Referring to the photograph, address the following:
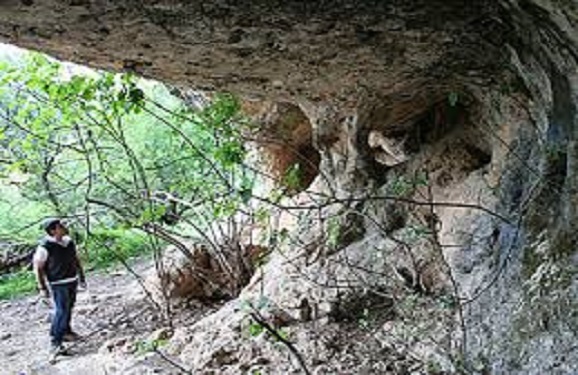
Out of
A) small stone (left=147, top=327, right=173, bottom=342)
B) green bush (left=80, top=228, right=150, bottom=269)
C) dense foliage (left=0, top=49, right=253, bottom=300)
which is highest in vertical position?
dense foliage (left=0, top=49, right=253, bottom=300)

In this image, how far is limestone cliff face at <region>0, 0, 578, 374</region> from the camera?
3092 millimetres

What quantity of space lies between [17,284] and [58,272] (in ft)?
17.3

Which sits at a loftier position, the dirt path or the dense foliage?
the dense foliage

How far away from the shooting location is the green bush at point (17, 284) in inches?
424

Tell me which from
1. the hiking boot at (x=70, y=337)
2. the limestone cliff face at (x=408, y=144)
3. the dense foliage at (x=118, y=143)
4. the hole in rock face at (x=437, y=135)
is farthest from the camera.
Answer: the hiking boot at (x=70, y=337)

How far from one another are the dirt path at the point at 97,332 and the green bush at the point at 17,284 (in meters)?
0.50

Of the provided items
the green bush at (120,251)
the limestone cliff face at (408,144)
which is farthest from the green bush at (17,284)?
the limestone cliff face at (408,144)

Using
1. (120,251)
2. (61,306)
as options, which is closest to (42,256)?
(61,306)

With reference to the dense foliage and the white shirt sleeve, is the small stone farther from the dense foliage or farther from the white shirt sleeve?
the white shirt sleeve

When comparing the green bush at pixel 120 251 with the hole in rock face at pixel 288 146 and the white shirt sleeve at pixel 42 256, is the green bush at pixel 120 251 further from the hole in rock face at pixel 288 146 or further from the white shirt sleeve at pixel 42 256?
the hole in rock face at pixel 288 146

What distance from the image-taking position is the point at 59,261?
662cm

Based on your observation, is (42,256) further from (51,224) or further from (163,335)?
(163,335)

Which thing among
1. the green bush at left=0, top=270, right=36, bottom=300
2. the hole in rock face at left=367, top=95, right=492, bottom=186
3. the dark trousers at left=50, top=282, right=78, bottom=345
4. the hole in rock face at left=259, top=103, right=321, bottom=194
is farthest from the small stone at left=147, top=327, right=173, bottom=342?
the green bush at left=0, top=270, right=36, bottom=300

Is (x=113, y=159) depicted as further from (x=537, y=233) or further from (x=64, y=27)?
(x=537, y=233)
